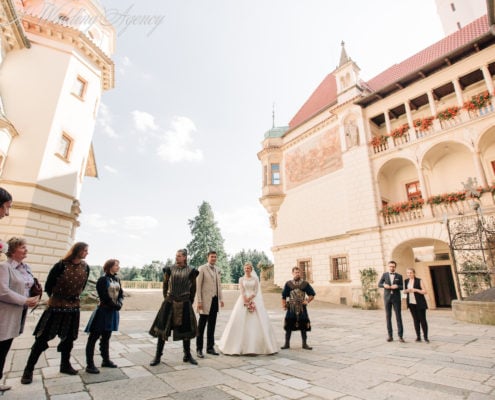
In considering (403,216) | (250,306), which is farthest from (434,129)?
(250,306)

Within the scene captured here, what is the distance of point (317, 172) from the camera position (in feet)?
69.8

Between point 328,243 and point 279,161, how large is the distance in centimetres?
910

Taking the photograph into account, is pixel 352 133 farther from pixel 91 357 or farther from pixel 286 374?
pixel 91 357

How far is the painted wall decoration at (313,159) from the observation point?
20.3 metres

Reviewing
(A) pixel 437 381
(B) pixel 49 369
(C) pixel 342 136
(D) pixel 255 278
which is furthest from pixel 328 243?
(B) pixel 49 369

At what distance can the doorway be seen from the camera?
1591cm

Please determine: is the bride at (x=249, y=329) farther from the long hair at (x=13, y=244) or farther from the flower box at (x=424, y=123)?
the flower box at (x=424, y=123)

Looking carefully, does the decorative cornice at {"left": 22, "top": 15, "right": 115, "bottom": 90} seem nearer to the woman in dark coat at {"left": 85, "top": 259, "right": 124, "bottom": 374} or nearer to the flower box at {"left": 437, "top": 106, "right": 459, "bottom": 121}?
the woman in dark coat at {"left": 85, "top": 259, "right": 124, "bottom": 374}

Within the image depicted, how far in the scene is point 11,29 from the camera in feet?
45.1

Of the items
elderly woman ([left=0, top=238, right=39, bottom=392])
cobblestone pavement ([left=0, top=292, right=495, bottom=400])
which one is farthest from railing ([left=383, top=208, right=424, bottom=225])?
elderly woman ([left=0, top=238, right=39, bottom=392])

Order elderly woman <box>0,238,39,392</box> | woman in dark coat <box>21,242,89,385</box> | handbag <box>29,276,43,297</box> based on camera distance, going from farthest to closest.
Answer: woman in dark coat <box>21,242,89,385</box> < handbag <box>29,276,43,297</box> < elderly woman <box>0,238,39,392</box>

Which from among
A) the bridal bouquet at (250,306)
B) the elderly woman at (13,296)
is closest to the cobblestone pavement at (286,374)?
the elderly woman at (13,296)

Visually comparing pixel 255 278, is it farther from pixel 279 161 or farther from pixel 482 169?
pixel 279 161

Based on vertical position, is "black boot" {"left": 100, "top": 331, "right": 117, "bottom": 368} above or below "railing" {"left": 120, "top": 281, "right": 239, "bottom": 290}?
below
